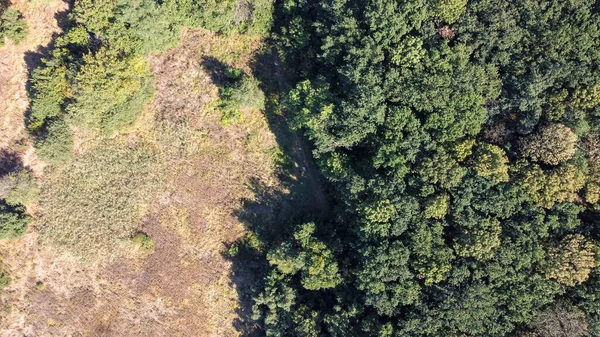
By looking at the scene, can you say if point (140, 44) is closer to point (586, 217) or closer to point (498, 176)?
point (498, 176)

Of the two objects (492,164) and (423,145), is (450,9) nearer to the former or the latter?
(423,145)

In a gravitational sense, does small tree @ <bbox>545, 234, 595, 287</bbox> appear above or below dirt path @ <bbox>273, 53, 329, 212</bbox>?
below

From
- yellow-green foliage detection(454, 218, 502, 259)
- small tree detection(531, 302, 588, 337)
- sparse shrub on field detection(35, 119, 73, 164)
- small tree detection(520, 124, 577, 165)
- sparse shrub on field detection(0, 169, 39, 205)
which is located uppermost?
sparse shrub on field detection(35, 119, 73, 164)

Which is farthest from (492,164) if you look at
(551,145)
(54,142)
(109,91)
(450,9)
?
(54,142)

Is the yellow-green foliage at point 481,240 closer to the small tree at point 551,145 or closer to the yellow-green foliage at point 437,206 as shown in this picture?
the yellow-green foliage at point 437,206

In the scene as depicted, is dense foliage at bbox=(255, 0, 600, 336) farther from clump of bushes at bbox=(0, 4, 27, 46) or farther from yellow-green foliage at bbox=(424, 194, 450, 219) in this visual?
clump of bushes at bbox=(0, 4, 27, 46)

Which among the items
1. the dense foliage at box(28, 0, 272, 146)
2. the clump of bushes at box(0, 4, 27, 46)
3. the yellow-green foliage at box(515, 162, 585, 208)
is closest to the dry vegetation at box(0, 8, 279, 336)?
the dense foliage at box(28, 0, 272, 146)
